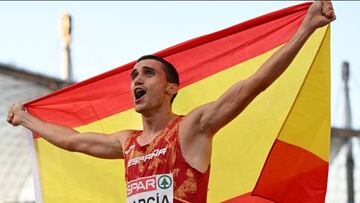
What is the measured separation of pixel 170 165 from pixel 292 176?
1.01 metres

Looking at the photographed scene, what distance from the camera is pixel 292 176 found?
5.73 meters

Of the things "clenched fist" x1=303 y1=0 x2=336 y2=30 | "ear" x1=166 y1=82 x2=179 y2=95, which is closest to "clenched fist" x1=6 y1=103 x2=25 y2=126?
"ear" x1=166 y1=82 x2=179 y2=95

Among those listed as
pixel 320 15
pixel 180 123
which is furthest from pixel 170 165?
pixel 320 15

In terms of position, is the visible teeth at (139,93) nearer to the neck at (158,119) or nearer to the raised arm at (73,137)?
the neck at (158,119)

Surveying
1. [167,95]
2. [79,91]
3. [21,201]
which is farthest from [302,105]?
[21,201]

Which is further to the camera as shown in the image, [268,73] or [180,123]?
[180,123]

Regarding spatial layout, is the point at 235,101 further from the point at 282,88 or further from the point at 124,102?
the point at 124,102

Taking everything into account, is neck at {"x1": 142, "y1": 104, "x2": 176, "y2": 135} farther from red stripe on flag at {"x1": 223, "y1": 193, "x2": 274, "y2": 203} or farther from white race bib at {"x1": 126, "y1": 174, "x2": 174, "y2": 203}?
red stripe on flag at {"x1": 223, "y1": 193, "x2": 274, "y2": 203}

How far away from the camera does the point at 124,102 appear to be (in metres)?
6.59

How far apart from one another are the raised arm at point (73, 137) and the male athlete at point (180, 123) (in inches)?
11.5

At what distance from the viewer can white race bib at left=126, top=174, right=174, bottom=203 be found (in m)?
4.95

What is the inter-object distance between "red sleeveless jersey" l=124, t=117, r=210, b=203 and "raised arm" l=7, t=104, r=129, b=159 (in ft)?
1.42

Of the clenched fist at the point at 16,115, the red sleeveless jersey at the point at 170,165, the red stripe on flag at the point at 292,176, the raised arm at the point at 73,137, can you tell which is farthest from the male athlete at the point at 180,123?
the clenched fist at the point at 16,115

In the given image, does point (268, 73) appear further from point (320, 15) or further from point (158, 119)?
point (158, 119)
